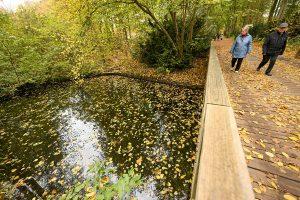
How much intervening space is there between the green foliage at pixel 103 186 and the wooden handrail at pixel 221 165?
0.79 meters

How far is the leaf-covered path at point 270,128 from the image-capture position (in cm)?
274

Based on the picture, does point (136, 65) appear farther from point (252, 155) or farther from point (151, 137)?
point (252, 155)

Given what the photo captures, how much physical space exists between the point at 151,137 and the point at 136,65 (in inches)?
406

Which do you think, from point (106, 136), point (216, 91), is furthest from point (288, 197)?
point (106, 136)

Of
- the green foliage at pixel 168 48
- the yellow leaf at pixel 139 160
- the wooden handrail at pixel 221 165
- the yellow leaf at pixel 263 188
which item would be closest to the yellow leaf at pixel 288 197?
the yellow leaf at pixel 263 188

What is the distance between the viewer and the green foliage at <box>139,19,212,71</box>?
13523 millimetres

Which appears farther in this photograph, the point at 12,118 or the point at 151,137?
the point at 12,118

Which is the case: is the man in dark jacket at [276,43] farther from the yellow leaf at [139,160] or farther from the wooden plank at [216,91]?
the yellow leaf at [139,160]

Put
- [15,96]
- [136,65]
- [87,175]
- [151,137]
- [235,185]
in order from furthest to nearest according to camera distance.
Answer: [136,65] → [15,96] → [151,137] → [87,175] → [235,185]

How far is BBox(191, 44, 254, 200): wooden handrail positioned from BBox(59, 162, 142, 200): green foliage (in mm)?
787

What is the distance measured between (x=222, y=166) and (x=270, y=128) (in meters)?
2.43

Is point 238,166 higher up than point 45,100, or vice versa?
point 238,166

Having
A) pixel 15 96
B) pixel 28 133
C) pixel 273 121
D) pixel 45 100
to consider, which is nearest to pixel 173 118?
pixel 273 121

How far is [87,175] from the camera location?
5.33 metres
